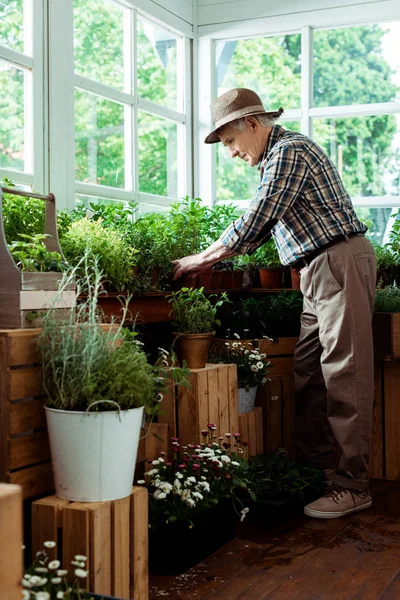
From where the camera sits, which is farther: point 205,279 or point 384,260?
point 384,260

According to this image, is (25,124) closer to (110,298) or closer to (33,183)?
(33,183)

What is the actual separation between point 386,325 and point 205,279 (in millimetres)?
925

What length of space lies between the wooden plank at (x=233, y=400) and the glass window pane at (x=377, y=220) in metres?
1.80

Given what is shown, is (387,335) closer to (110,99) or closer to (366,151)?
(366,151)

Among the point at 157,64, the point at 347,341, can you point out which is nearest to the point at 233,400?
the point at 347,341

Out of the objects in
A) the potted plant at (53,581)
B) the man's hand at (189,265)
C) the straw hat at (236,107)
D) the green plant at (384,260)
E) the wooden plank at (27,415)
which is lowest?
the potted plant at (53,581)

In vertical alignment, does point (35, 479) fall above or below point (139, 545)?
above

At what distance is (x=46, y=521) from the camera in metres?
2.22

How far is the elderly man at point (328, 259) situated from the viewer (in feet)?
10.9

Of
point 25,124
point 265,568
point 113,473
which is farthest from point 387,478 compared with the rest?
point 25,124

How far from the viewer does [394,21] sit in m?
4.82

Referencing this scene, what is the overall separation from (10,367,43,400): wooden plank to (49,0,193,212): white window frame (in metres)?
1.66

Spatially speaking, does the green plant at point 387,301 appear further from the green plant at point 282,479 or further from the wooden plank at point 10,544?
the wooden plank at point 10,544

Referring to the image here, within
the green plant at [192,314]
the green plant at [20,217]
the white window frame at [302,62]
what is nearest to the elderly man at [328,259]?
the green plant at [192,314]
